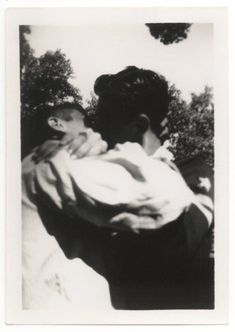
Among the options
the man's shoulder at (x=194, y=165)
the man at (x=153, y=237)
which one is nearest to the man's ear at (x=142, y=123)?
the man at (x=153, y=237)

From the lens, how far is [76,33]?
812mm

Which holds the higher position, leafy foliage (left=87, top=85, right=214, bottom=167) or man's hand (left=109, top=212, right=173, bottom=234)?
leafy foliage (left=87, top=85, right=214, bottom=167)

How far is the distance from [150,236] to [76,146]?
251mm

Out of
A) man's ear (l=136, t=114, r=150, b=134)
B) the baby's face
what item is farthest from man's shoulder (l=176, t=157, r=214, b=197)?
the baby's face

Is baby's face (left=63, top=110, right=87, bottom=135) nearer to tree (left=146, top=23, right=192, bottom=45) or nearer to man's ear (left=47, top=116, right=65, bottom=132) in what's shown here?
man's ear (left=47, top=116, right=65, bottom=132)

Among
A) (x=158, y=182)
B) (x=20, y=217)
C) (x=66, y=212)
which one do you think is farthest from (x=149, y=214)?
(x=20, y=217)

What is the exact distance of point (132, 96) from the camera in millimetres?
818

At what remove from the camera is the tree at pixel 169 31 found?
2.67 ft

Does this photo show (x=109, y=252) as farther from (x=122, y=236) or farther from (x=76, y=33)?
(x=76, y=33)

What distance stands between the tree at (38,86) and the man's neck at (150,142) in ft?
0.54

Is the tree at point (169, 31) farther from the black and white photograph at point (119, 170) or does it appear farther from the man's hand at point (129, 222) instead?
the man's hand at point (129, 222)

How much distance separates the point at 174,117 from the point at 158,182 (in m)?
0.15

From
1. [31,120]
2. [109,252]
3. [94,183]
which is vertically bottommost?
[109,252]

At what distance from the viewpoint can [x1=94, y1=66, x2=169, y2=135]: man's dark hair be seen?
81cm
